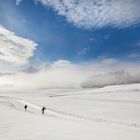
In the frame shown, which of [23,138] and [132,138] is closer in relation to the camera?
[23,138]

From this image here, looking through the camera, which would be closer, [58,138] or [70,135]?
[58,138]

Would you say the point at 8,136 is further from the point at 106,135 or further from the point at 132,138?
the point at 132,138

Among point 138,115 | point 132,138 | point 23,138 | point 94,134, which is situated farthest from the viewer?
point 138,115

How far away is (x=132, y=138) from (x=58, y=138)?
5.31 meters

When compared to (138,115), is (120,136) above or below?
below

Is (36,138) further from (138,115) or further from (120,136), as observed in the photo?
(138,115)

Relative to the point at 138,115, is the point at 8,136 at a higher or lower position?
lower

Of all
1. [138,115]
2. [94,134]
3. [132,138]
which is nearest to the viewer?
[132,138]

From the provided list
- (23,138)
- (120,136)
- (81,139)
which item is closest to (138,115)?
(120,136)

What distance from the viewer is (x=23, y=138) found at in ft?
52.1

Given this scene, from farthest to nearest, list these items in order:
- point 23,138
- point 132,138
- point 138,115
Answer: point 138,115, point 132,138, point 23,138

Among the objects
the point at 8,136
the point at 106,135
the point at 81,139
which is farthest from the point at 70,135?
the point at 8,136

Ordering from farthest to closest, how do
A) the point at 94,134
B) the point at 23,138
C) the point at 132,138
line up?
1. the point at 94,134
2. the point at 132,138
3. the point at 23,138

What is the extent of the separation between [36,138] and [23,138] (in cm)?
85
